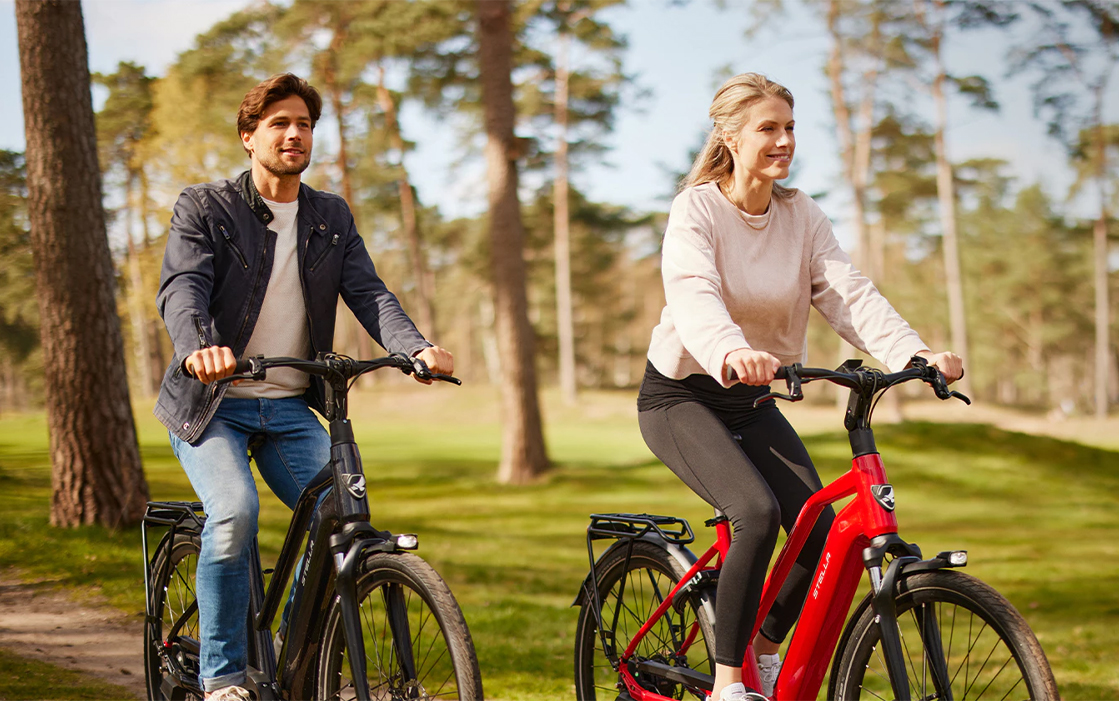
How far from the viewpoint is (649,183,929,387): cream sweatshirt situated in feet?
10.0

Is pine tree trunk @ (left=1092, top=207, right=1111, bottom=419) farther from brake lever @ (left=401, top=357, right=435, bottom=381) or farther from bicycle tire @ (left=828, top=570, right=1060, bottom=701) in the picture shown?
brake lever @ (left=401, top=357, right=435, bottom=381)

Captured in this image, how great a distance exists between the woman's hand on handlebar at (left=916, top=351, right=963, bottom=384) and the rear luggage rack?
1005 mm

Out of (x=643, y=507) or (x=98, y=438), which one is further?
(x=643, y=507)

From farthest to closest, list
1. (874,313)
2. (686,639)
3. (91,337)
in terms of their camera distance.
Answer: (91,337)
(686,639)
(874,313)

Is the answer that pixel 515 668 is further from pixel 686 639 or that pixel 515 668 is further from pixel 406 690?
pixel 406 690

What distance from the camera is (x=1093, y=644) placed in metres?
6.77

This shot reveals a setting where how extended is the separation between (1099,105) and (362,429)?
61.1ft

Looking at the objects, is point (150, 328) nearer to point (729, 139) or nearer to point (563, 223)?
point (563, 223)

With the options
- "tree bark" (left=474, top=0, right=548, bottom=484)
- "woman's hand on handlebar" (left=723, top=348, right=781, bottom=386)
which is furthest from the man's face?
"tree bark" (left=474, top=0, right=548, bottom=484)

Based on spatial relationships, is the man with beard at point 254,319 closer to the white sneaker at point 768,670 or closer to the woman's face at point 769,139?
the woman's face at point 769,139

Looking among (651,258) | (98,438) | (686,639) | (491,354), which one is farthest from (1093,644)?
(491,354)

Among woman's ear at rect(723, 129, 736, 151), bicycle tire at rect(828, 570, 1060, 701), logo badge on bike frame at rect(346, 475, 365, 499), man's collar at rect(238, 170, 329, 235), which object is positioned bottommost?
bicycle tire at rect(828, 570, 1060, 701)

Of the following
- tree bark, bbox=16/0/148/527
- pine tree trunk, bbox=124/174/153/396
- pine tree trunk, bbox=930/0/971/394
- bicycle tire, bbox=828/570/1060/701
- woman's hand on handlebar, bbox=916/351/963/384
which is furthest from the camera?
pine tree trunk, bbox=930/0/971/394

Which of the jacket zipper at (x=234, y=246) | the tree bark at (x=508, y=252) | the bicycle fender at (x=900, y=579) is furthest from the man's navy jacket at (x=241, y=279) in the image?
the tree bark at (x=508, y=252)
